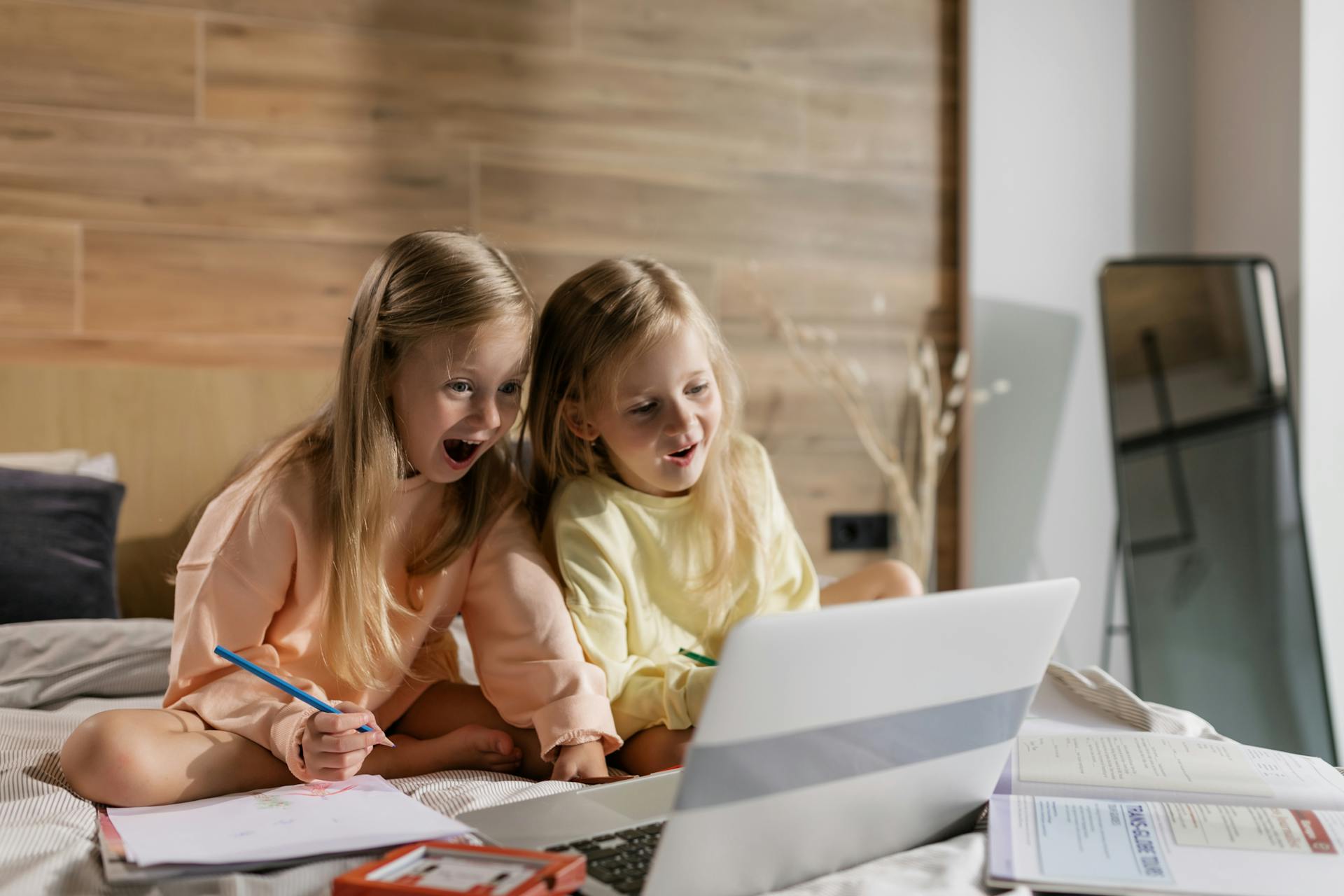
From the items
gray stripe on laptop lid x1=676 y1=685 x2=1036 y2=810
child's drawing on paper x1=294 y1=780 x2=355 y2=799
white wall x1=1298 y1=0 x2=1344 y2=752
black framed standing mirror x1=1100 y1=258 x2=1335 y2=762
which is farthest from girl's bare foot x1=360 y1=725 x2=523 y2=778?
white wall x1=1298 y1=0 x2=1344 y2=752

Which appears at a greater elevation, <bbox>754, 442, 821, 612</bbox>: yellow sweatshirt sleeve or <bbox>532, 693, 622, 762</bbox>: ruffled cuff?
<bbox>754, 442, 821, 612</bbox>: yellow sweatshirt sleeve

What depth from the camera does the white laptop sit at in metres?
0.59

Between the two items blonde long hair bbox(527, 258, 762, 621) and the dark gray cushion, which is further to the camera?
the dark gray cushion

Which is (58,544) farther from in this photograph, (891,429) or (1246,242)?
(1246,242)

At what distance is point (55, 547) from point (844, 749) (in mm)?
1454

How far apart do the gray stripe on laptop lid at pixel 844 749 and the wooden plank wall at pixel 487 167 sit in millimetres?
1828

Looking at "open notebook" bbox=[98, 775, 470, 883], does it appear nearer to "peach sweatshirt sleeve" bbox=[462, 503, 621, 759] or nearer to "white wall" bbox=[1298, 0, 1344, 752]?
"peach sweatshirt sleeve" bbox=[462, 503, 621, 759]

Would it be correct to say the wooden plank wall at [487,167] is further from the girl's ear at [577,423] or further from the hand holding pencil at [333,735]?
the hand holding pencil at [333,735]

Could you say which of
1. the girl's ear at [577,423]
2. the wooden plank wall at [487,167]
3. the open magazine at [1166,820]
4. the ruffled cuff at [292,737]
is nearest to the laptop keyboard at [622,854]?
the open magazine at [1166,820]

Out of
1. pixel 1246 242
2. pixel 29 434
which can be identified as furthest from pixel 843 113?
pixel 29 434

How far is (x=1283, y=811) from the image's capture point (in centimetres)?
77

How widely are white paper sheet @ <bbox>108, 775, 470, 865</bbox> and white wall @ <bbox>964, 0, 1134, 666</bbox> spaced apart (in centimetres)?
205

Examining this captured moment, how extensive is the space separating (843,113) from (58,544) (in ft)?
6.05

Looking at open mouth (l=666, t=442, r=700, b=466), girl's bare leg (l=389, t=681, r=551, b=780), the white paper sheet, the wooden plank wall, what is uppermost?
the wooden plank wall
